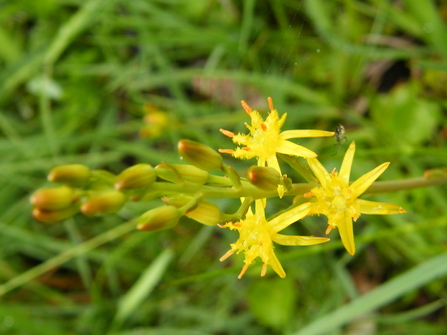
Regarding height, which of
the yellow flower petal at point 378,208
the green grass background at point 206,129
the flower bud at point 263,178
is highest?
the green grass background at point 206,129

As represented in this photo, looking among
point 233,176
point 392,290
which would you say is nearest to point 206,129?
point 392,290

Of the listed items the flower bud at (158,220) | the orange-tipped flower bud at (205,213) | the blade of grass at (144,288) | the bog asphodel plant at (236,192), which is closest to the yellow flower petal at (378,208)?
the bog asphodel plant at (236,192)

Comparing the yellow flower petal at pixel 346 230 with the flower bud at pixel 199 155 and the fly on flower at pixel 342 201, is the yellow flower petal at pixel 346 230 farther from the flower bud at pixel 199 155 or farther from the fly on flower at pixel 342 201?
the flower bud at pixel 199 155

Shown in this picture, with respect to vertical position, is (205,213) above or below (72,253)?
below

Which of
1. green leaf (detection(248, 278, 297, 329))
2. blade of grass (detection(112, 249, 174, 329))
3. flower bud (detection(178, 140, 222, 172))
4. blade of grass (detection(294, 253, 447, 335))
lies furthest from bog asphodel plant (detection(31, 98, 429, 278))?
green leaf (detection(248, 278, 297, 329))

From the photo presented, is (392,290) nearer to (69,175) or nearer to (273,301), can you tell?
(273,301)
